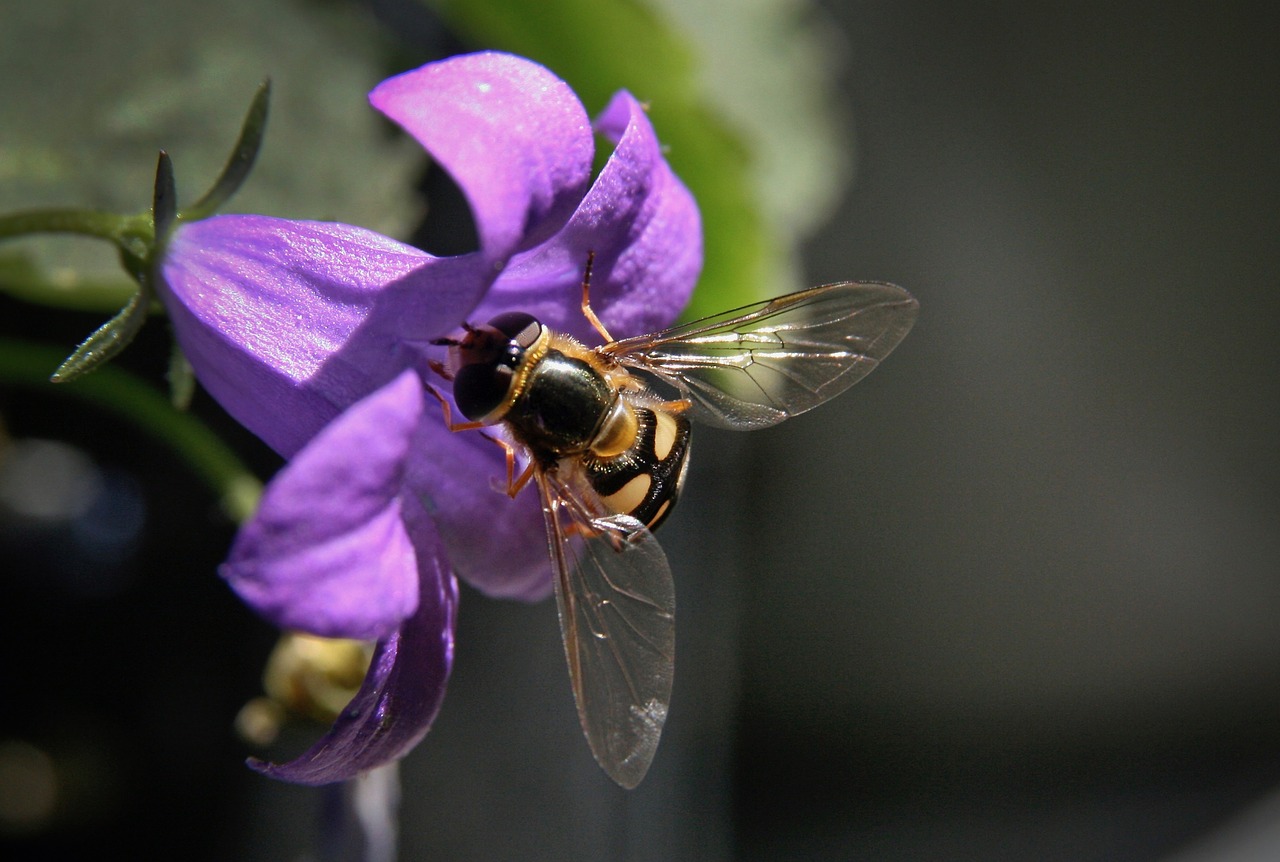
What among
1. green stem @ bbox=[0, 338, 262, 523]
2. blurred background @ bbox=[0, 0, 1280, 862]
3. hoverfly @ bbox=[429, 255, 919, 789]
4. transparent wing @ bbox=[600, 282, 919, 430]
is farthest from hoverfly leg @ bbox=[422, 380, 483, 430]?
blurred background @ bbox=[0, 0, 1280, 862]

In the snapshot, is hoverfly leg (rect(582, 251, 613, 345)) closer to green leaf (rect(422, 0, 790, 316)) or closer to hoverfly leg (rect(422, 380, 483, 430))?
hoverfly leg (rect(422, 380, 483, 430))

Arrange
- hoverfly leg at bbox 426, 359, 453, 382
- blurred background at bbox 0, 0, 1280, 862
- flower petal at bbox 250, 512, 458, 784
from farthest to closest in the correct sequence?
blurred background at bbox 0, 0, 1280, 862 < hoverfly leg at bbox 426, 359, 453, 382 < flower petal at bbox 250, 512, 458, 784

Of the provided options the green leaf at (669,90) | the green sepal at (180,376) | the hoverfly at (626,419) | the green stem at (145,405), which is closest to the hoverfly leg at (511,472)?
the hoverfly at (626,419)

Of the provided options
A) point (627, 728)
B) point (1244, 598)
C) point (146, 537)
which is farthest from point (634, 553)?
point (1244, 598)

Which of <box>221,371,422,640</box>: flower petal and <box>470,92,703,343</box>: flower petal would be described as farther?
<box>470,92,703,343</box>: flower petal

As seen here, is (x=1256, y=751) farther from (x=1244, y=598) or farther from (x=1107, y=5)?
(x=1107, y=5)

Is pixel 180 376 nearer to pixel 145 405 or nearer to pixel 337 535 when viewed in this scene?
pixel 337 535

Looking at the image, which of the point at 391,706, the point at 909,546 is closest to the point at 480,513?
the point at 391,706
